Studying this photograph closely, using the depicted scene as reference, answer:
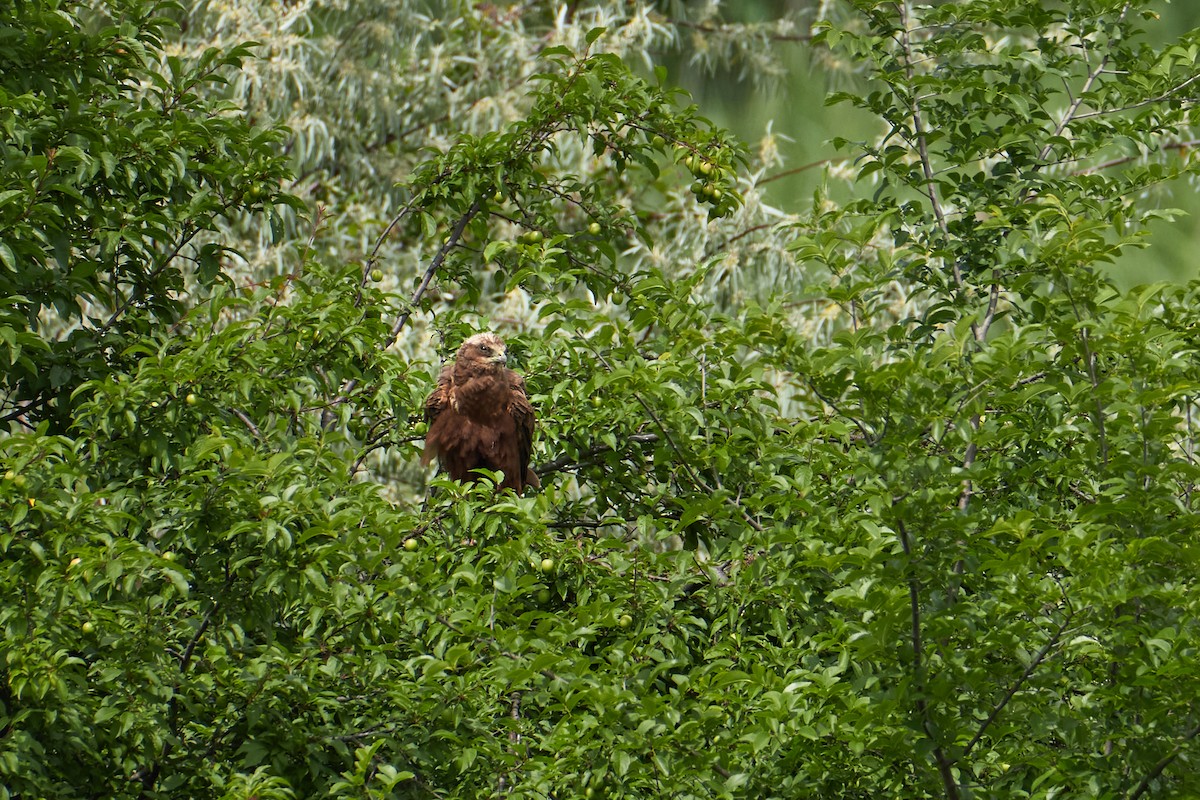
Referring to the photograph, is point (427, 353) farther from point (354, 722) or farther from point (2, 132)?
point (354, 722)

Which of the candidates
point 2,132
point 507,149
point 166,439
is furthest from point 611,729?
point 2,132

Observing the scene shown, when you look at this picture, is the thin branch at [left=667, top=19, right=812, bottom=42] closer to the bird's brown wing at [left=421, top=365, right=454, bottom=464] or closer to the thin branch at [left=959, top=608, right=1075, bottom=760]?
the bird's brown wing at [left=421, top=365, right=454, bottom=464]

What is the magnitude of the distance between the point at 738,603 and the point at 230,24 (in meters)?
8.14

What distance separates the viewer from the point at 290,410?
12.3 feet

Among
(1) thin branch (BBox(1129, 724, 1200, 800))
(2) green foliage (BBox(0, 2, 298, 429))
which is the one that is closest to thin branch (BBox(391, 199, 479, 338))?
(2) green foliage (BBox(0, 2, 298, 429))

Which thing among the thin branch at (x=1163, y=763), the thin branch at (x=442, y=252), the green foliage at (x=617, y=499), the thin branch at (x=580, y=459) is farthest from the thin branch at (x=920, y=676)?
the thin branch at (x=442, y=252)

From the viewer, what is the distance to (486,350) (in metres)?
4.55

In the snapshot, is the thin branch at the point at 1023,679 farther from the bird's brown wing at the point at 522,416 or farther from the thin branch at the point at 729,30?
the thin branch at the point at 729,30

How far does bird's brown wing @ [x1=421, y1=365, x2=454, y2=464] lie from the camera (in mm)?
4605

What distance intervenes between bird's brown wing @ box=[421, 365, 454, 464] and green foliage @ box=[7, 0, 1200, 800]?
2.5 inches

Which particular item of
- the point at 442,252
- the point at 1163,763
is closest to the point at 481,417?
the point at 442,252

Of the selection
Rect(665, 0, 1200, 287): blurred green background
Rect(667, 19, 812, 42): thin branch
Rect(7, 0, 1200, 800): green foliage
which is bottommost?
Rect(665, 0, 1200, 287): blurred green background

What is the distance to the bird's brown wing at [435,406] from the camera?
461 cm

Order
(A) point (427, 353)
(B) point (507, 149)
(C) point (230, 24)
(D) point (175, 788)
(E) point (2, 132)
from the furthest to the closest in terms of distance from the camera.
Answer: (C) point (230, 24)
(A) point (427, 353)
(B) point (507, 149)
(E) point (2, 132)
(D) point (175, 788)
